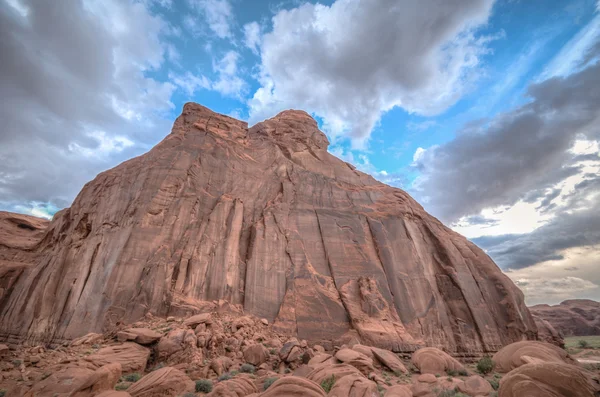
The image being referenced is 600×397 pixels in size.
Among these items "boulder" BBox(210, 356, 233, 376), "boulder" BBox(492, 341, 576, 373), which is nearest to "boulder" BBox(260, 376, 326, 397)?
"boulder" BBox(210, 356, 233, 376)

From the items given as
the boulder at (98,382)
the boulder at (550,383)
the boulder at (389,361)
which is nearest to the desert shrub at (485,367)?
the boulder at (389,361)

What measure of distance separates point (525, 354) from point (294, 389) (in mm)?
16582

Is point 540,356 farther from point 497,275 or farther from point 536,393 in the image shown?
point 497,275

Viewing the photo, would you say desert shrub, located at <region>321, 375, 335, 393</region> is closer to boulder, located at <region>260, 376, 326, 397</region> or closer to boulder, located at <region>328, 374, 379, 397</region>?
boulder, located at <region>328, 374, 379, 397</region>

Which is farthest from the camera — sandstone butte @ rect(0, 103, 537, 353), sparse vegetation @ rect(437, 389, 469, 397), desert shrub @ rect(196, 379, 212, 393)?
sandstone butte @ rect(0, 103, 537, 353)

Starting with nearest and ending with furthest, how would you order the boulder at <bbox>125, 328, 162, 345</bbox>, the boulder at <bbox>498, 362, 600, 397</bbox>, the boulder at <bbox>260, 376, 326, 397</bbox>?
the boulder at <bbox>498, 362, 600, 397</bbox> → the boulder at <bbox>260, 376, 326, 397</bbox> → the boulder at <bbox>125, 328, 162, 345</bbox>

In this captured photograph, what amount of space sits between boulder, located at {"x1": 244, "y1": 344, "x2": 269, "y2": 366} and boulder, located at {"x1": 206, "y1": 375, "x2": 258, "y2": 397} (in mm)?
4997

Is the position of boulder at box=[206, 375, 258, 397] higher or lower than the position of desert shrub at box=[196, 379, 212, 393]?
higher

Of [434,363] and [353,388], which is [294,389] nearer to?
[353,388]

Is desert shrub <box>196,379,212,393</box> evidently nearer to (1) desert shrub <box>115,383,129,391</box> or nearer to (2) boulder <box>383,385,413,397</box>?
(1) desert shrub <box>115,383,129,391</box>

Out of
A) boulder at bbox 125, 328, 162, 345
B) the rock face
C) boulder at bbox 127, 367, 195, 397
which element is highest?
the rock face

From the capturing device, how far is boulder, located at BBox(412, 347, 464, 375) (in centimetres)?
1900

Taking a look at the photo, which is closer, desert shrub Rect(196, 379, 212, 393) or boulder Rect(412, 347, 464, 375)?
desert shrub Rect(196, 379, 212, 393)

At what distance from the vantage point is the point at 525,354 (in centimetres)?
1747
